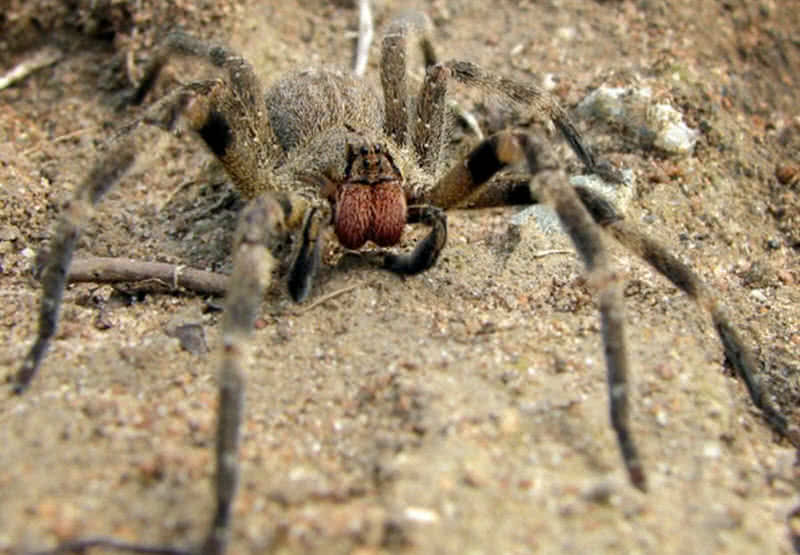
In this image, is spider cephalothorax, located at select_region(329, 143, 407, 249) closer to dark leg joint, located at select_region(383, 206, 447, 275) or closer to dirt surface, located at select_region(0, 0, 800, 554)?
dark leg joint, located at select_region(383, 206, 447, 275)

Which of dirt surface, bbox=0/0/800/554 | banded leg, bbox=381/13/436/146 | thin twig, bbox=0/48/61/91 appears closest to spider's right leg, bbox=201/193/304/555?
dirt surface, bbox=0/0/800/554

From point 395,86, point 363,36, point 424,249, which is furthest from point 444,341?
point 363,36

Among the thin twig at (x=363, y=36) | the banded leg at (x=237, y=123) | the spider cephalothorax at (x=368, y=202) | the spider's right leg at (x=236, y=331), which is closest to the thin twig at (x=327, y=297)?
the spider cephalothorax at (x=368, y=202)

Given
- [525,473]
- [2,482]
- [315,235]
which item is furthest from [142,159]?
[525,473]

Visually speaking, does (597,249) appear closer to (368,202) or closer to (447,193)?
(447,193)

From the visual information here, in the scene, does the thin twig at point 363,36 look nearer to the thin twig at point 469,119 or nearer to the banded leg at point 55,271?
the thin twig at point 469,119

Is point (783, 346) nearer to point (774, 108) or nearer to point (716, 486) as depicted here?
point (716, 486)
